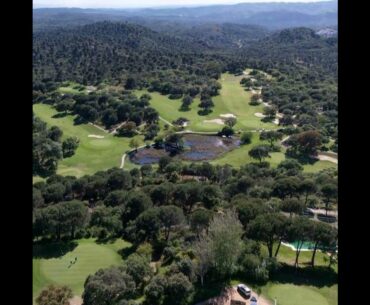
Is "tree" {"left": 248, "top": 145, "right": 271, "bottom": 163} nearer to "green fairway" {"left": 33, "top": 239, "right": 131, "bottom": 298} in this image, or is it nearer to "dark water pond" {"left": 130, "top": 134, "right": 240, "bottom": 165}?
"dark water pond" {"left": 130, "top": 134, "right": 240, "bottom": 165}

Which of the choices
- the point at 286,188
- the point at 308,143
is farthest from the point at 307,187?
the point at 308,143

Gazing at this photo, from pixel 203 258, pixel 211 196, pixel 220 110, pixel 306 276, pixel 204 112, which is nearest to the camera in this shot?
pixel 203 258

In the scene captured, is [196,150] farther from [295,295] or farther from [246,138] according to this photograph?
[295,295]

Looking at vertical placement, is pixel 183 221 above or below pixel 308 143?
below

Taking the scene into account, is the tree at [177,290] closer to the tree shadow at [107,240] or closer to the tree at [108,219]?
the tree shadow at [107,240]

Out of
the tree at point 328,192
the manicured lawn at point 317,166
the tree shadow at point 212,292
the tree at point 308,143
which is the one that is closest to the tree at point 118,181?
the tree at point 328,192
